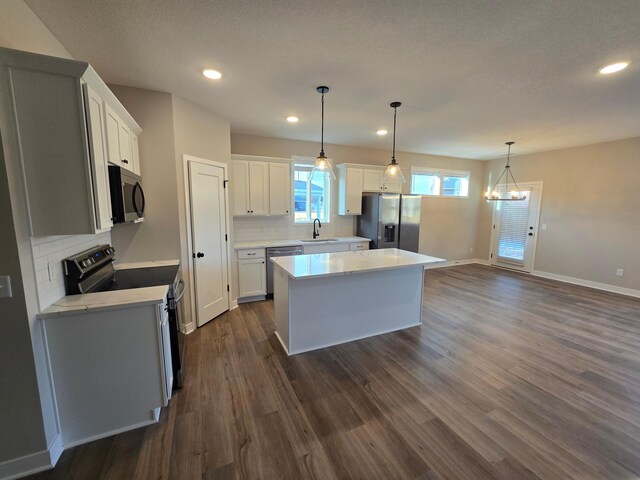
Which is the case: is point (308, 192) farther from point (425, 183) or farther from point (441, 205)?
point (441, 205)

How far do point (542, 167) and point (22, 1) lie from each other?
7977 mm

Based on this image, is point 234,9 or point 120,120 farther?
point 120,120

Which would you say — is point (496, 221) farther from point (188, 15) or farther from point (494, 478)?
point (188, 15)

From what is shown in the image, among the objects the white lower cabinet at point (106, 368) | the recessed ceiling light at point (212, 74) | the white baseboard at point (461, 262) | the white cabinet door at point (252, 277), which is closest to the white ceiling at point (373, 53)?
the recessed ceiling light at point (212, 74)

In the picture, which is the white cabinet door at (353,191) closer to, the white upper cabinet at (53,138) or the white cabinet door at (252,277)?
the white cabinet door at (252,277)

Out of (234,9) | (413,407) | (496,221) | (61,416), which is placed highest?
(234,9)

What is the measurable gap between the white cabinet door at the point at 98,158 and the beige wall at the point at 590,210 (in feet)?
24.8

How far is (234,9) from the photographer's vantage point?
165 cm

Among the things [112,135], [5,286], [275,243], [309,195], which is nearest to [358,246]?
[309,195]

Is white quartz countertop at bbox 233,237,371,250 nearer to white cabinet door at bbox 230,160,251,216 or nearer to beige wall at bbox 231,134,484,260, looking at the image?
white cabinet door at bbox 230,160,251,216

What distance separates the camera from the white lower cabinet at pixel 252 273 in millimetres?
4148

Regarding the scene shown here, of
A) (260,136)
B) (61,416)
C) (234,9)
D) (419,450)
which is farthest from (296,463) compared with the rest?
(260,136)

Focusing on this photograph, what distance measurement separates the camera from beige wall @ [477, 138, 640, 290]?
4.68 metres

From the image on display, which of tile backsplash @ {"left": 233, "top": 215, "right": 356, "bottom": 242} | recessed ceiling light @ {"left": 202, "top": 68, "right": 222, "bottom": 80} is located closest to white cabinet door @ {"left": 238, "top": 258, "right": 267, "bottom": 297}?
tile backsplash @ {"left": 233, "top": 215, "right": 356, "bottom": 242}
